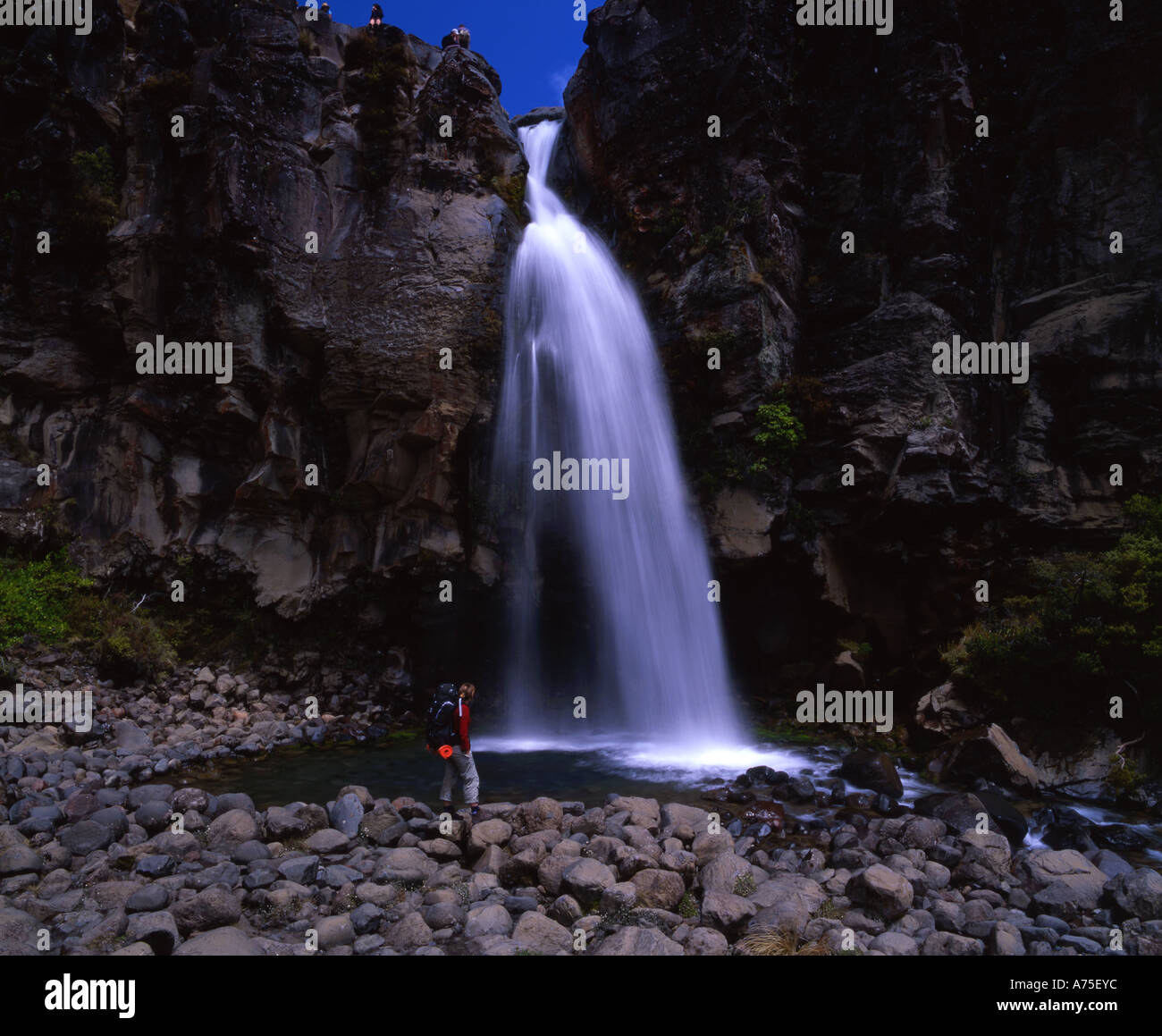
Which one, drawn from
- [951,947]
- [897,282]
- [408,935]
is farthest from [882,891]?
[897,282]

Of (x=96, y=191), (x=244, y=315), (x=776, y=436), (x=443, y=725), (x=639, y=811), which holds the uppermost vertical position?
(x=96, y=191)

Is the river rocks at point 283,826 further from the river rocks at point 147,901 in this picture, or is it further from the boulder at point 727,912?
the boulder at point 727,912

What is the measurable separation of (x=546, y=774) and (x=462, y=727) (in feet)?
13.5

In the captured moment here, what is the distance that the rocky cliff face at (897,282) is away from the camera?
15773 millimetres

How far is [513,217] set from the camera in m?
19.1

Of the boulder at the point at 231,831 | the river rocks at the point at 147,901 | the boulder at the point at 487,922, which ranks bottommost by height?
the boulder at the point at 487,922

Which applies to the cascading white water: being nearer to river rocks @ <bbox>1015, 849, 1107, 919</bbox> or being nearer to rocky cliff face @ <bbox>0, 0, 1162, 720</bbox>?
rocky cliff face @ <bbox>0, 0, 1162, 720</bbox>

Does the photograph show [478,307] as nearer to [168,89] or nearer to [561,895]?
[168,89]

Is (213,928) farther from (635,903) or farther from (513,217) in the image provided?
(513,217)

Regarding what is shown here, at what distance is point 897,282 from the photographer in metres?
17.9

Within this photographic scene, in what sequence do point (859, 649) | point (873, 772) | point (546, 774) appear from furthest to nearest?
point (859, 649) < point (546, 774) < point (873, 772)

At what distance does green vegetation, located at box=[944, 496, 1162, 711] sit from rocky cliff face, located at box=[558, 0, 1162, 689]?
2.25m

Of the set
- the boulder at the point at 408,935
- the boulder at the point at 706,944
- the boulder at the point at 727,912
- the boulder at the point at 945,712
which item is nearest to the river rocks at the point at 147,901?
the boulder at the point at 408,935

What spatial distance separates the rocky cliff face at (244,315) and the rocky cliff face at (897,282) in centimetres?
631
